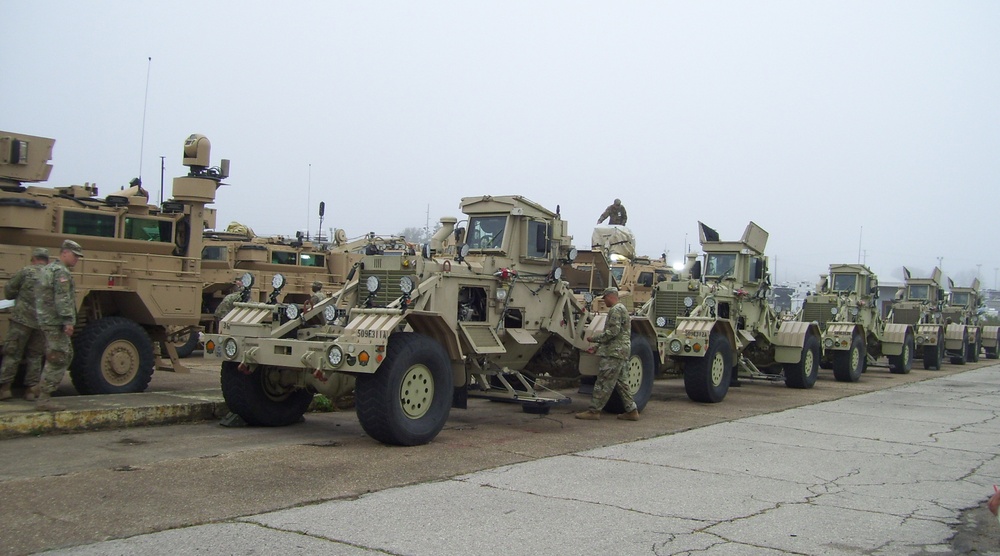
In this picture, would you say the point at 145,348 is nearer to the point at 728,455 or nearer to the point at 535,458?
the point at 535,458

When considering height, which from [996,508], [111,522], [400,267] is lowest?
[111,522]

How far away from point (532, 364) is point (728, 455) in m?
3.54

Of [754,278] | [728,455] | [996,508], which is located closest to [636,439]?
[728,455]

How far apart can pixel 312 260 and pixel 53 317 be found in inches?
491

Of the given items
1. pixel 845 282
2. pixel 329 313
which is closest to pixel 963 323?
pixel 845 282

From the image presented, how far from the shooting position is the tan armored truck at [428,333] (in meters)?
8.37

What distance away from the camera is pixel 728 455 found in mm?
8898

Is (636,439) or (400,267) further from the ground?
(400,267)

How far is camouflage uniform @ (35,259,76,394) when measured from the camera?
9.00 meters

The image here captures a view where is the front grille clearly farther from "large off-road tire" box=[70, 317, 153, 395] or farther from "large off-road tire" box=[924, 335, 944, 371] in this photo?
"large off-road tire" box=[70, 317, 153, 395]

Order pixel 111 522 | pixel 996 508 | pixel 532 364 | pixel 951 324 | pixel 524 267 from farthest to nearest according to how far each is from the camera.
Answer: pixel 951 324
pixel 532 364
pixel 524 267
pixel 111 522
pixel 996 508

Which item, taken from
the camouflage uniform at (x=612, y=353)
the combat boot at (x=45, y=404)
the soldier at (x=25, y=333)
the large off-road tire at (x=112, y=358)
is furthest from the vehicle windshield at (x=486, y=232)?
the combat boot at (x=45, y=404)

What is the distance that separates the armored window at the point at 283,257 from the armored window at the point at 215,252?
1869mm

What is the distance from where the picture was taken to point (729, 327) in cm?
1448
